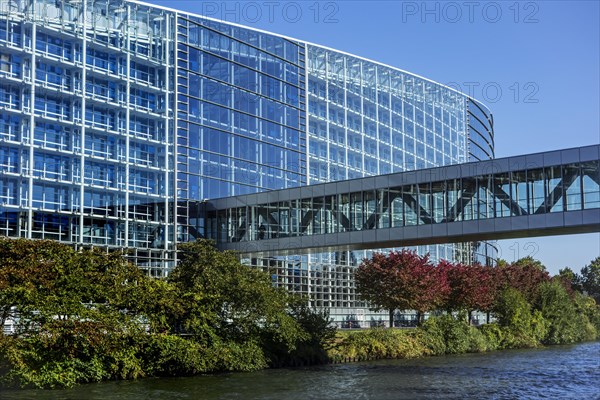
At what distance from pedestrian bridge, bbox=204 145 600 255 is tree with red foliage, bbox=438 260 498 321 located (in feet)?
68.6

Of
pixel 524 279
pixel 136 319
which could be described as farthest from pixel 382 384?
pixel 524 279

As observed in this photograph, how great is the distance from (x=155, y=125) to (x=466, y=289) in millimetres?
32994

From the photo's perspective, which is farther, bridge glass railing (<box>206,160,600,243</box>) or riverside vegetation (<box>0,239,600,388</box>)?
bridge glass railing (<box>206,160,600,243</box>)

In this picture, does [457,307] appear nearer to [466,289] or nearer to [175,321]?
[466,289]

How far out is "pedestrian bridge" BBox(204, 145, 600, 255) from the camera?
45.9 meters

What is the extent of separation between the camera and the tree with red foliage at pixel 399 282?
221 ft

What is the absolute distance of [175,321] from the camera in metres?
45.6

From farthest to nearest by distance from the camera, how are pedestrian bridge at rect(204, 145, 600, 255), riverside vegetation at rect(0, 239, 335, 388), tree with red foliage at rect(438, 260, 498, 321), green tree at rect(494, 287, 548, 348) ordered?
tree with red foliage at rect(438, 260, 498, 321), green tree at rect(494, 287, 548, 348), pedestrian bridge at rect(204, 145, 600, 255), riverside vegetation at rect(0, 239, 335, 388)

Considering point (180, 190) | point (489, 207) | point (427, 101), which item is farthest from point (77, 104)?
point (427, 101)

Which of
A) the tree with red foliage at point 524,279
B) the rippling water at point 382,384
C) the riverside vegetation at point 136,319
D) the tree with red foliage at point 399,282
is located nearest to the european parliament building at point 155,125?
the tree with red foliage at point 399,282

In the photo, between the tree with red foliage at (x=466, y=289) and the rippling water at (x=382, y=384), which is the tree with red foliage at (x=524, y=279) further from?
the rippling water at (x=382, y=384)

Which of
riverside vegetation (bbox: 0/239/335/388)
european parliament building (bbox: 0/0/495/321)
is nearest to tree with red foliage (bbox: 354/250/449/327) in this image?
european parliament building (bbox: 0/0/495/321)

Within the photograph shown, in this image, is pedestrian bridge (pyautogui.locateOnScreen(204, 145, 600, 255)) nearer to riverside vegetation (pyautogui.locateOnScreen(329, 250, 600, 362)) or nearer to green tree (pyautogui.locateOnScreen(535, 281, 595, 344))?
riverside vegetation (pyautogui.locateOnScreen(329, 250, 600, 362))

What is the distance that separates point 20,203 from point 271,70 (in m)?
29.1
